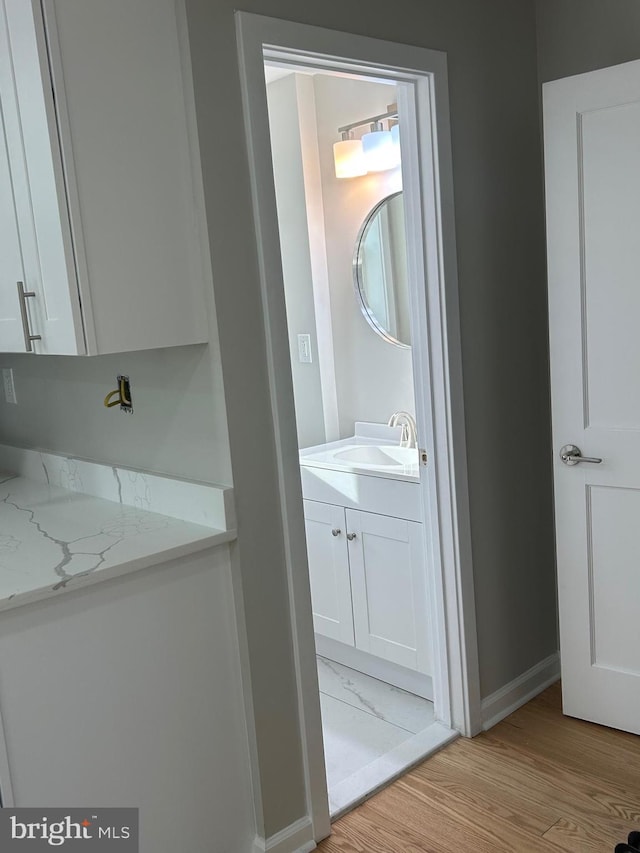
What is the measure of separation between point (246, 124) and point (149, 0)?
0.34m

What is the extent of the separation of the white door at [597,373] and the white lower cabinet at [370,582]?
498 millimetres

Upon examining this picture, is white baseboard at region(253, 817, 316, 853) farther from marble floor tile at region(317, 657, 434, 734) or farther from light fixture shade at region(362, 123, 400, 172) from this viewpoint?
light fixture shade at region(362, 123, 400, 172)

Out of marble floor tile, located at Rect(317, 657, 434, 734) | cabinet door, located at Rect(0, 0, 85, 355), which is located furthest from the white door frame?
cabinet door, located at Rect(0, 0, 85, 355)

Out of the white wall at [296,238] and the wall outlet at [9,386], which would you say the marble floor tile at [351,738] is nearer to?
the white wall at [296,238]

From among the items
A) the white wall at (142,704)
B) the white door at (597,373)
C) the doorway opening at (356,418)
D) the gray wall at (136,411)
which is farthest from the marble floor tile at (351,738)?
the gray wall at (136,411)

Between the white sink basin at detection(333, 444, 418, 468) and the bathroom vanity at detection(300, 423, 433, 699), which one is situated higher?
the white sink basin at detection(333, 444, 418, 468)

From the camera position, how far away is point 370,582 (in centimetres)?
304

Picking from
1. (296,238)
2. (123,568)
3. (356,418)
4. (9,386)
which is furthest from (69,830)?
(296,238)

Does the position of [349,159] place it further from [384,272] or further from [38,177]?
[38,177]

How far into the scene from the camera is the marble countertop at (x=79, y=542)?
5.76 ft

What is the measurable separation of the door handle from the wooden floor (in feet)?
2.91

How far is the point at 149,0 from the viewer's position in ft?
5.97

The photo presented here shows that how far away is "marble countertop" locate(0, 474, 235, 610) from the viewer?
1.76m

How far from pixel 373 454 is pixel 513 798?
1.49m
